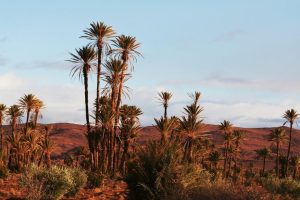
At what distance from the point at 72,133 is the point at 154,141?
15513 centimetres

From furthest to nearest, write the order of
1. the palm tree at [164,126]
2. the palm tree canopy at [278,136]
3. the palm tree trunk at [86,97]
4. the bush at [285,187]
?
1. the palm tree canopy at [278,136]
2. the palm tree at [164,126]
3. the palm tree trunk at [86,97]
4. the bush at [285,187]

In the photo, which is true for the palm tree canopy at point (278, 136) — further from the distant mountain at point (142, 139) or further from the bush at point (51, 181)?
the bush at point (51, 181)

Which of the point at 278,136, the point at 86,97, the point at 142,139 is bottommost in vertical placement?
the point at 142,139

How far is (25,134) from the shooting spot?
59875 mm

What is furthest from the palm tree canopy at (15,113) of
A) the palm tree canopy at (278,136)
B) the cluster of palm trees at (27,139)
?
the palm tree canopy at (278,136)

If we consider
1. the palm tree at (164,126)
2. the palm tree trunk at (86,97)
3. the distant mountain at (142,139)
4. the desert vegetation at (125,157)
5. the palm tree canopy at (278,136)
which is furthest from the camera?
the distant mountain at (142,139)

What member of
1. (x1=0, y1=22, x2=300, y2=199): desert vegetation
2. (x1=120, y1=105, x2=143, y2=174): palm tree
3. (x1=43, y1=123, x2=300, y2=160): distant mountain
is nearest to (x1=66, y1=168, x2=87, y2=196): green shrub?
→ (x1=0, y1=22, x2=300, y2=199): desert vegetation

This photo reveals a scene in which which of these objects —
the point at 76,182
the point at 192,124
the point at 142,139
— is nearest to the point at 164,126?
the point at 192,124

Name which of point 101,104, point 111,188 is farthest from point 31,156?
point 111,188

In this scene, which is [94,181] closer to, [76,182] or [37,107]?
[76,182]

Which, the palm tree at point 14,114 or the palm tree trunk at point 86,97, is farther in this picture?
the palm tree at point 14,114

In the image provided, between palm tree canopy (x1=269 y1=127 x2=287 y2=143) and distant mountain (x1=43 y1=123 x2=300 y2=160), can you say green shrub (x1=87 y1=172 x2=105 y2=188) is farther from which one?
distant mountain (x1=43 y1=123 x2=300 y2=160)

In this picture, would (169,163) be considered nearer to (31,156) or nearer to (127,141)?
Result: (127,141)

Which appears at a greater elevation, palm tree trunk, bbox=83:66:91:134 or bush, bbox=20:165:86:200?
palm tree trunk, bbox=83:66:91:134
